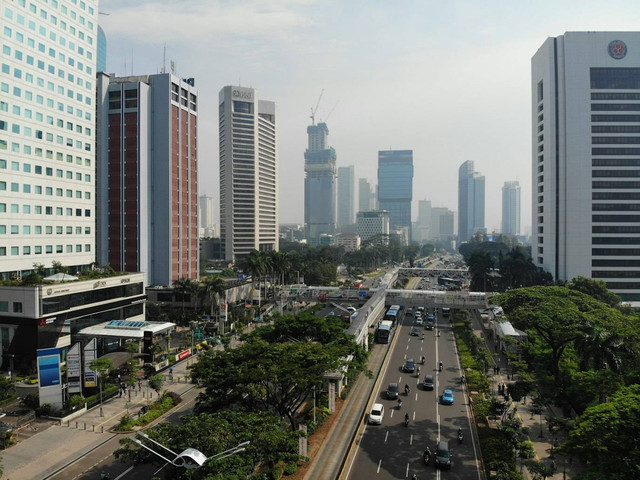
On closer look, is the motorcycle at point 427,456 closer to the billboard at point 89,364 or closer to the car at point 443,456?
the car at point 443,456

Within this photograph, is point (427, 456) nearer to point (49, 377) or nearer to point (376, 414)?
point (376, 414)

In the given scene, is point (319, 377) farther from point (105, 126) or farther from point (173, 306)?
point (105, 126)

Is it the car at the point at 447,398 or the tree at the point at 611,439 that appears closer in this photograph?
the tree at the point at 611,439

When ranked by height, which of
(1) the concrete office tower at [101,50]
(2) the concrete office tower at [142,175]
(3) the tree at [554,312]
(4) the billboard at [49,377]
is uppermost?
(1) the concrete office tower at [101,50]

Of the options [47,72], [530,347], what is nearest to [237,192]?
[47,72]

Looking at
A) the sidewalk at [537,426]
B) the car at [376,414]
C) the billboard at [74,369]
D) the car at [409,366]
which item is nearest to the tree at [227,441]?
the car at [376,414]

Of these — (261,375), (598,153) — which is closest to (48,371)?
(261,375)

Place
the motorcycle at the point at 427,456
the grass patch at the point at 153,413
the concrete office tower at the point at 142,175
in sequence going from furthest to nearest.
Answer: the concrete office tower at the point at 142,175
the grass patch at the point at 153,413
the motorcycle at the point at 427,456
